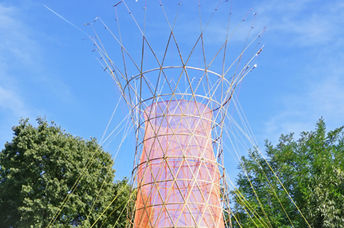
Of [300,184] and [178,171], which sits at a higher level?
[300,184]

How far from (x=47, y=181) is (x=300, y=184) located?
12.2 m

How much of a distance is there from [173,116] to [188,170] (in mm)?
1565

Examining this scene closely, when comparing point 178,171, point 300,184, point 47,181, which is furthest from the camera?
point 300,184

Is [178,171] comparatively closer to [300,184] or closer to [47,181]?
[47,181]

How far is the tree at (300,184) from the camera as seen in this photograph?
695 inches

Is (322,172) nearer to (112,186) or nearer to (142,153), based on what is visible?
(112,186)

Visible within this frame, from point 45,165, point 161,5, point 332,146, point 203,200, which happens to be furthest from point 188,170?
point 332,146

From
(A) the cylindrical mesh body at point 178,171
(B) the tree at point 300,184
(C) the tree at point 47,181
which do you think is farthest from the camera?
(B) the tree at point 300,184

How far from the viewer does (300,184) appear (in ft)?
63.2

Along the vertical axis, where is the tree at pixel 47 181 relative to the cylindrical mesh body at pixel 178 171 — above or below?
above

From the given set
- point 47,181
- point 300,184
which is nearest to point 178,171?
point 47,181

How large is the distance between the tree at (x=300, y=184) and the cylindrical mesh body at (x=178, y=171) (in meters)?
6.92

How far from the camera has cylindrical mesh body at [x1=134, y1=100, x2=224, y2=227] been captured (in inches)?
366

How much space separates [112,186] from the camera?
61.8ft
